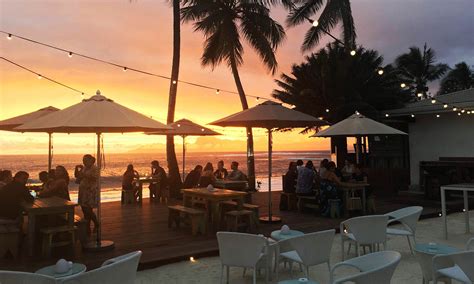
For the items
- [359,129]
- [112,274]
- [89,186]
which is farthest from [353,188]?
[112,274]

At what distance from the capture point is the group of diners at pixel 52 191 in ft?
18.9

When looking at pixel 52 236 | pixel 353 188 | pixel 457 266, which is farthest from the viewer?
pixel 353 188

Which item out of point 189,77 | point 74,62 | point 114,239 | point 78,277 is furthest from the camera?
point 189,77

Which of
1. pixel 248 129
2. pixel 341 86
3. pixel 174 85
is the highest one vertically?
pixel 341 86

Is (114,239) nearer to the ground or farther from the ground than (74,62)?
nearer to the ground

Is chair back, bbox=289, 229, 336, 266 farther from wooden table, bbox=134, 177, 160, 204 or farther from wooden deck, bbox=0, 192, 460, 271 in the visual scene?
wooden table, bbox=134, 177, 160, 204

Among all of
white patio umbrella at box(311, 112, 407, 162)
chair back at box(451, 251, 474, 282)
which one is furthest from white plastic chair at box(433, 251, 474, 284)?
white patio umbrella at box(311, 112, 407, 162)

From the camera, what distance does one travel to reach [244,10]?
51.5 feet

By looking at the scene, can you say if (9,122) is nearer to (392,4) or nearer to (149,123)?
(149,123)

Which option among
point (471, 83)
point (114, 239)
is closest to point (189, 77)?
point (114, 239)

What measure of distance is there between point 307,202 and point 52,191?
554 cm

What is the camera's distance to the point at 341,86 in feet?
54.5

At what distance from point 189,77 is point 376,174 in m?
10.8

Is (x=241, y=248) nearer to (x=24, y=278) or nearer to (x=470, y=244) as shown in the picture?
(x=24, y=278)
